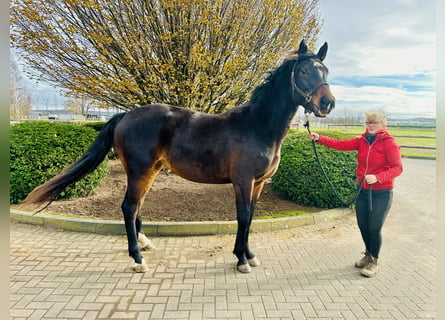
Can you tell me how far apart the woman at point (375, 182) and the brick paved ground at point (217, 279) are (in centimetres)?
32

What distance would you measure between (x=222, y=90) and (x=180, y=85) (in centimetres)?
123

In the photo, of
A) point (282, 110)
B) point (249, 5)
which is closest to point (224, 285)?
point (282, 110)

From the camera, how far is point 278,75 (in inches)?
124

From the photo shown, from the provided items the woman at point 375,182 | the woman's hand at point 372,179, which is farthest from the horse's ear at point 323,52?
the woman's hand at point 372,179

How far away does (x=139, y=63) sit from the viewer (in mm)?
6766

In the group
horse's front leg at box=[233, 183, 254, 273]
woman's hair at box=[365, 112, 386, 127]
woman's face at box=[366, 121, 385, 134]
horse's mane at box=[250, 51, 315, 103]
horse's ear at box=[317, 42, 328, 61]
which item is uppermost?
horse's ear at box=[317, 42, 328, 61]

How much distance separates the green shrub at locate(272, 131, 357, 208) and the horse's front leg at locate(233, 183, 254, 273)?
2.59 metres

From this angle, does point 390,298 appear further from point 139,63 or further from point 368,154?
point 139,63

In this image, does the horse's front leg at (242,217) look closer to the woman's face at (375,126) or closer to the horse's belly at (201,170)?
the horse's belly at (201,170)

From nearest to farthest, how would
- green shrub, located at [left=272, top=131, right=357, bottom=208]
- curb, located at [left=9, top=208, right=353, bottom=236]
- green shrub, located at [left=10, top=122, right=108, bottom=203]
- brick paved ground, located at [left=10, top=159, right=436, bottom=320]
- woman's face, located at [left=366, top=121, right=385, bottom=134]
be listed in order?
1. brick paved ground, located at [left=10, top=159, right=436, bottom=320]
2. woman's face, located at [left=366, top=121, right=385, bottom=134]
3. curb, located at [left=9, top=208, right=353, bottom=236]
4. green shrub, located at [left=10, top=122, right=108, bottom=203]
5. green shrub, located at [left=272, top=131, right=357, bottom=208]

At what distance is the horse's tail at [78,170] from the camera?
316 cm

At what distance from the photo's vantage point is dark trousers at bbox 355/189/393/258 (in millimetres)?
3131

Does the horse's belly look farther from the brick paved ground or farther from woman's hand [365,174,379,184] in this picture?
woman's hand [365,174,379,184]

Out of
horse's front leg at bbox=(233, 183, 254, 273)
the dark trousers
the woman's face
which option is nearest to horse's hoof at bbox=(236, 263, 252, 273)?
horse's front leg at bbox=(233, 183, 254, 273)
